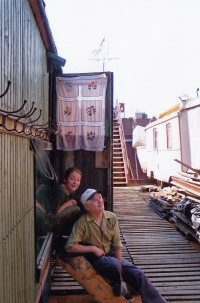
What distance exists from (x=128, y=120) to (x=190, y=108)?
11.2 metres

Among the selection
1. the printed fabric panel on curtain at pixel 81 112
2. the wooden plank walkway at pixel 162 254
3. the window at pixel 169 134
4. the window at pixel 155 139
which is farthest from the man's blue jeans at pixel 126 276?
the window at pixel 155 139

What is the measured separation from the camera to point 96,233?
3953mm

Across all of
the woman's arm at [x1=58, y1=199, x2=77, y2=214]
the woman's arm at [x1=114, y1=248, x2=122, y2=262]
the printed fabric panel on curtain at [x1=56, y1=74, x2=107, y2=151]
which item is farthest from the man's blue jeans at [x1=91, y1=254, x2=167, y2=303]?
the printed fabric panel on curtain at [x1=56, y1=74, x2=107, y2=151]

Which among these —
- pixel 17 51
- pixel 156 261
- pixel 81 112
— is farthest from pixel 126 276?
pixel 81 112

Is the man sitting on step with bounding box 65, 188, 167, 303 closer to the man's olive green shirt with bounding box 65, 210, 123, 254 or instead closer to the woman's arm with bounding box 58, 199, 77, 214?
the man's olive green shirt with bounding box 65, 210, 123, 254

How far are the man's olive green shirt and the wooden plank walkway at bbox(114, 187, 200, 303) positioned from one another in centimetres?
118

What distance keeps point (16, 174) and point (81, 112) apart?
4.35 m

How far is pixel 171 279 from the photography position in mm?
4887

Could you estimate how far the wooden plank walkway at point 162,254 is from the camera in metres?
4.58

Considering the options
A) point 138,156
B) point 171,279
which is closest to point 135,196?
point 138,156

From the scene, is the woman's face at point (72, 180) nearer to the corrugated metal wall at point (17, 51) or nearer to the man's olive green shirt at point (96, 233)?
the man's olive green shirt at point (96, 233)

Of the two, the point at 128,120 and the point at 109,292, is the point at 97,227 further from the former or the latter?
the point at 128,120

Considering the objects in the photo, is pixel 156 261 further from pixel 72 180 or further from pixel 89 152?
pixel 89 152

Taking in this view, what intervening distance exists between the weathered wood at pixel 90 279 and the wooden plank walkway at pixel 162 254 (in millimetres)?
1070
